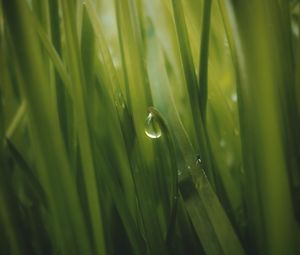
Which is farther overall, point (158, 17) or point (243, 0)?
point (158, 17)

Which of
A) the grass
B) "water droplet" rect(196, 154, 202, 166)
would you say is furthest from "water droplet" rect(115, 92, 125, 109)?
"water droplet" rect(196, 154, 202, 166)

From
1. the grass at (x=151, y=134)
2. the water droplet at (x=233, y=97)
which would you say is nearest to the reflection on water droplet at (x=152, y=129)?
the grass at (x=151, y=134)

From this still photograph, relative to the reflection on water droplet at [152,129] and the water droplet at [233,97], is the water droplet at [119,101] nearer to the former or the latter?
the reflection on water droplet at [152,129]

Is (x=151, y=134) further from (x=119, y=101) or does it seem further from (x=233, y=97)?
(x=233, y=97)

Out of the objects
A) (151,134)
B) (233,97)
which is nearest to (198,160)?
(151,134)

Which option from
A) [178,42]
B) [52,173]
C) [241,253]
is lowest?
[241,253]

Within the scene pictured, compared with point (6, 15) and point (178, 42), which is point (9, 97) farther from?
point (178, 42)

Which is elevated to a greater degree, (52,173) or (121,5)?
(121,5)

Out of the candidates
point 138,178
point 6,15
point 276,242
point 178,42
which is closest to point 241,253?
point 276,242

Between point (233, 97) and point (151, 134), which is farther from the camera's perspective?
point (233, 97)
